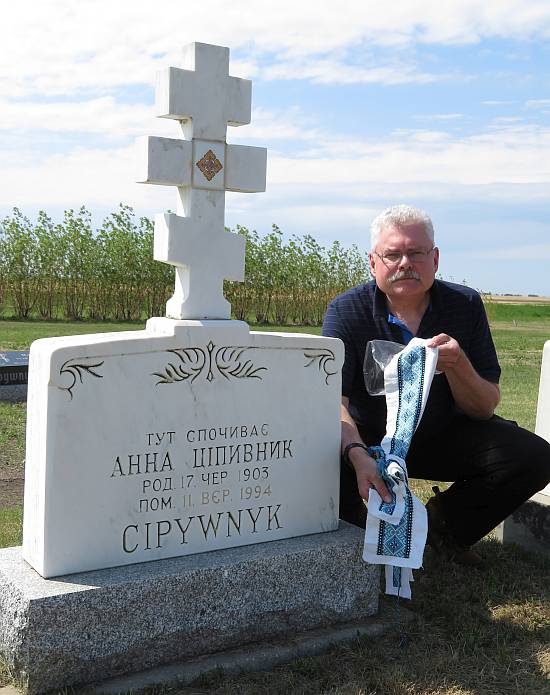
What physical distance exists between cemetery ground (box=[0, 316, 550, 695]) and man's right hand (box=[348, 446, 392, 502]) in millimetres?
578

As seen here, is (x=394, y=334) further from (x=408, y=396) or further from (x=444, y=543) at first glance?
(x=444, y=543)

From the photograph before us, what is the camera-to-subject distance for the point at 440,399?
3.99 m

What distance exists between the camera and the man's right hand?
11.2 ft

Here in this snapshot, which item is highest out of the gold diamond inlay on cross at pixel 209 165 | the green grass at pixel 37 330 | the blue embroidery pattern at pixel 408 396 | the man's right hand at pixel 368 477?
the gold diamond inlay on cross at pixel 209 165

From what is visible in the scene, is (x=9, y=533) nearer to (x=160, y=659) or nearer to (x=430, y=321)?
(x=160, y=659)

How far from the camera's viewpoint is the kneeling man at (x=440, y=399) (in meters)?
3.76

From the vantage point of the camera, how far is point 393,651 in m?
3.30

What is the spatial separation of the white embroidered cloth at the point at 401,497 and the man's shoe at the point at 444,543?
72 cm

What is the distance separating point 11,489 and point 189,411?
293cm

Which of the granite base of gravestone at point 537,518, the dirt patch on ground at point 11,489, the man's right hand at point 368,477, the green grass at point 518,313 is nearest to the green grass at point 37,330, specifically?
the dirt patch on ground at point 11,489

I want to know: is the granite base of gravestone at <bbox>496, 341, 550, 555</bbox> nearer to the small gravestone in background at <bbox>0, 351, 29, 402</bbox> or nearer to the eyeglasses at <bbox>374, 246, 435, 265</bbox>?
the eyeglasses at <bbox>374, 246, 435, 265</bbox>

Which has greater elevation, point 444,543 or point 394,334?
point 394,334

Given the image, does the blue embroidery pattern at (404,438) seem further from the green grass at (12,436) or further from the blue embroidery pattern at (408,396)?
the green grass at (12,436)

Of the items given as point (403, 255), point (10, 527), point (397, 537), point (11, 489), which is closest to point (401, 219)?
point (403, 255)
